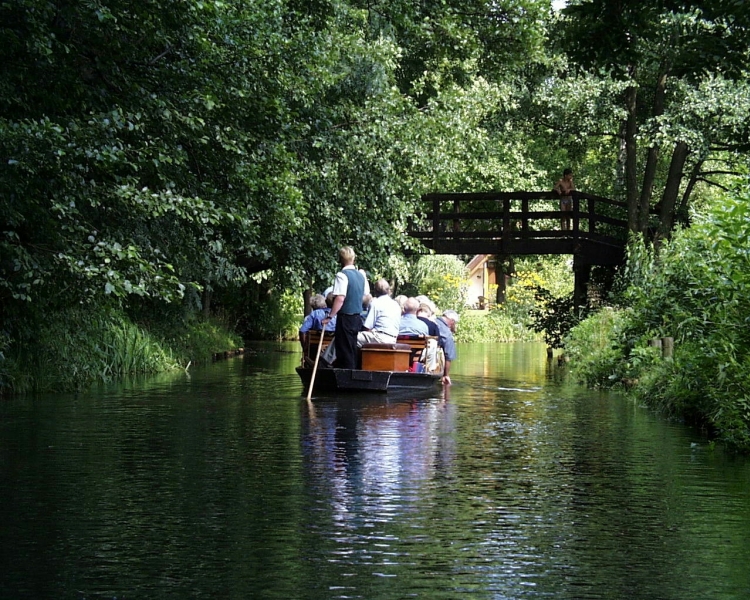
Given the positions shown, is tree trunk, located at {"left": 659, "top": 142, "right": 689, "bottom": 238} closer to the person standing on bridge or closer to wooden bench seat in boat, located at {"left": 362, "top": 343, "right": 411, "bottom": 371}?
the person standing on bridge

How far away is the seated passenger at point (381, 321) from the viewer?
1966 cm

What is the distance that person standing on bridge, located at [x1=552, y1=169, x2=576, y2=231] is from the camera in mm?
30641

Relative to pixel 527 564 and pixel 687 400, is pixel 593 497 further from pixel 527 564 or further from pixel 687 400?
pixel 687 400

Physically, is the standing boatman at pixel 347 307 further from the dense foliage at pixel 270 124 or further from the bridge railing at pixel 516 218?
the bridge railing at pixel 516 218

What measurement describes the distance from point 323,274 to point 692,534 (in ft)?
55.2

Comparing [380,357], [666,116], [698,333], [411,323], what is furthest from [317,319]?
[666,116]

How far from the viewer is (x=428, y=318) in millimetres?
22500

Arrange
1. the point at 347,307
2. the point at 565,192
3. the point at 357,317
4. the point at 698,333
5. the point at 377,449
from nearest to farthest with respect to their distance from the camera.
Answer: the point at 377,449 → the point at 698,333 → the point at 347,307 → the point at 357,317 → the point at 565,192

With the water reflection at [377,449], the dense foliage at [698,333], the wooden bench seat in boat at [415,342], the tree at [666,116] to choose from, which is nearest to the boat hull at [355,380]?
the water reflection at [377,449]

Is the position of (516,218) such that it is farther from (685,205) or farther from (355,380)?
(355,380)

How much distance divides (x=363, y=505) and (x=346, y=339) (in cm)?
1024

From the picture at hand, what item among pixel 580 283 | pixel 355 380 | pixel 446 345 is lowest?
pixel 355 380

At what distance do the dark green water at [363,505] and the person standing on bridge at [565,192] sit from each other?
47.6 ft

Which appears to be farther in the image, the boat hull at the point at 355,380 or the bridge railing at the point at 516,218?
the bridge railing at the point at 516,218
